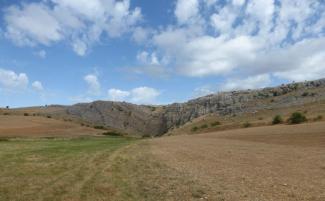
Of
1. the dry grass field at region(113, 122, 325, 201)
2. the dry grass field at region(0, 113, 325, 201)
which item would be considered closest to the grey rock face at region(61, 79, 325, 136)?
the dry grass field at region(113, 122, 325, 201)

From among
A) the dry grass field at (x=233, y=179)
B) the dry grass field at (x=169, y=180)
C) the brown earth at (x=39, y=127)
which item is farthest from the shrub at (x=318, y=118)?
the brown earth at (x=39, y=127)

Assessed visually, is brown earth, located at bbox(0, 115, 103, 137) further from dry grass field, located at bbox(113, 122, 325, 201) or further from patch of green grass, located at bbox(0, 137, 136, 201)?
dry grass field, located at bbox(113, 122, 325, 201)

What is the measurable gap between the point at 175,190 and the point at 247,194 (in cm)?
287

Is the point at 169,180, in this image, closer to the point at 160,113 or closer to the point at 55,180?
the point at 55,180

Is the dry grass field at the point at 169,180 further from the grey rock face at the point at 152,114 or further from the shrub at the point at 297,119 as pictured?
the grey rock face at the point at 152,114

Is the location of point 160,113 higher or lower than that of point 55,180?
higher

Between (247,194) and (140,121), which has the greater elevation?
(140,121)

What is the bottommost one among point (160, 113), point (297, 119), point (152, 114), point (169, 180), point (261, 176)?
point (169, 180)

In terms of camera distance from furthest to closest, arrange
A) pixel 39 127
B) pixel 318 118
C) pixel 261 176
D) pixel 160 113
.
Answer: pixel 160 113
pixel 39 127
pixel 318 118
pixel 261 176

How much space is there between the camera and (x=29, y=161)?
98.5 feet

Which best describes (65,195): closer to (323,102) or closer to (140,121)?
(323,102)

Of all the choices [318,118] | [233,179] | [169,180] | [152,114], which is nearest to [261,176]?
[233,179]

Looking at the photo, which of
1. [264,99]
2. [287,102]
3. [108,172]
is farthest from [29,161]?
[264,99]

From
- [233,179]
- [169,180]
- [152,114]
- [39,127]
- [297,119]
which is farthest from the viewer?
[152,114]
